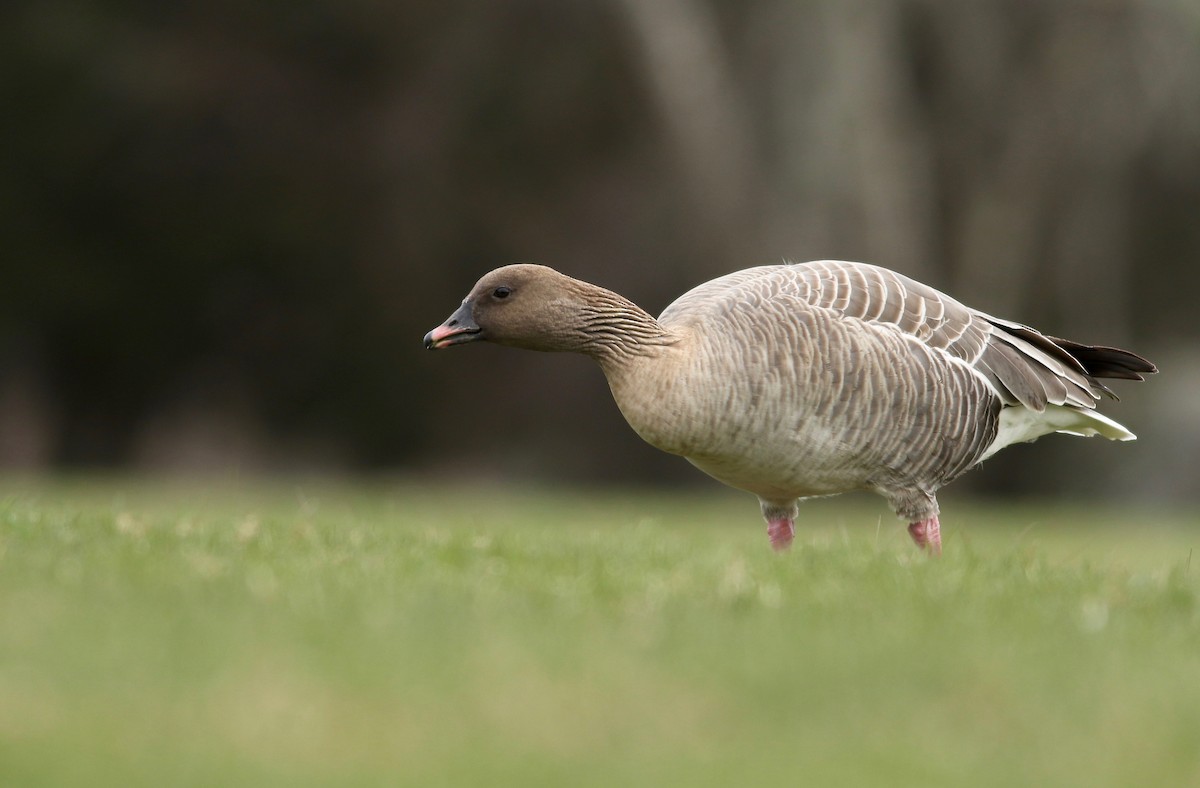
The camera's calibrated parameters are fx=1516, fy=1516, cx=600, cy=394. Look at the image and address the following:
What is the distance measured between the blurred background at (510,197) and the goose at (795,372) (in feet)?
37.4

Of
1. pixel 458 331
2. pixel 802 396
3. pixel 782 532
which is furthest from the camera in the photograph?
pixel 782 532

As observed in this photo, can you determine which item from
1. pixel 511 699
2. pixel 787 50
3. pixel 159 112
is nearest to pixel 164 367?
pixel 159 112

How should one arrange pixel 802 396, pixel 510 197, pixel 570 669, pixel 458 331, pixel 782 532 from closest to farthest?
pixel 570 669, pixel 802 396, pixel 458 331, pixel 782 532, pixel 510 197

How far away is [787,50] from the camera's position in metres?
19.5

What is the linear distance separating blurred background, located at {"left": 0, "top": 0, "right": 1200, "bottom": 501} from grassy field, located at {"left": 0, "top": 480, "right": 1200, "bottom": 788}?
13963 mm

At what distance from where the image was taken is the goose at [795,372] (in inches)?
279

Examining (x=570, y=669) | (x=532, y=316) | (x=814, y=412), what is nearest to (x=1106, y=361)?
(x=814, y=412)

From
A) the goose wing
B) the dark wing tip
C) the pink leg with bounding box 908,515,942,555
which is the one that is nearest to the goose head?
the goose wing

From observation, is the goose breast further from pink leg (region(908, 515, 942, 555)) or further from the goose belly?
pink leg (region(908, 515, 942, 555))

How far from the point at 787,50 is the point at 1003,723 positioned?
16333mm

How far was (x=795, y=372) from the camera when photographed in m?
7.09

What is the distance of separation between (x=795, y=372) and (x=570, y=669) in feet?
10.6

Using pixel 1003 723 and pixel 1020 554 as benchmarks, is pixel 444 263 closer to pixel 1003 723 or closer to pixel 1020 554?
pixel 1020 554

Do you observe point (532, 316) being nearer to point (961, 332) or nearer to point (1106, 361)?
point (961, 332)
